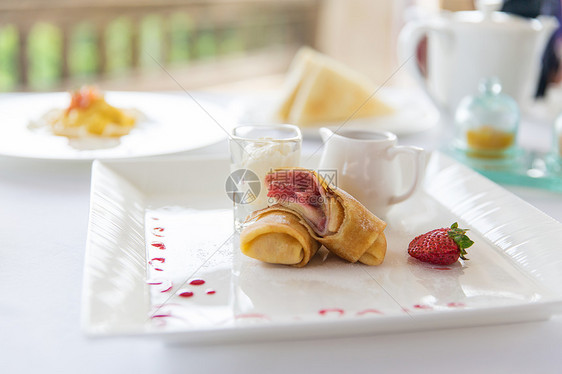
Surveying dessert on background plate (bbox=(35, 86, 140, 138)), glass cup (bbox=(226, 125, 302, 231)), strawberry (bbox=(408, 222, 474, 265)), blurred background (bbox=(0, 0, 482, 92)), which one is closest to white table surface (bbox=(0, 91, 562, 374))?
strawberry (bbox=(408, 222, 474, 265))

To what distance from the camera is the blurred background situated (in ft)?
10.8

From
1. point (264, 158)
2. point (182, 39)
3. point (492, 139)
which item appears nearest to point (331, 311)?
point (264, 158)

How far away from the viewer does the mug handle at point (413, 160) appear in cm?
93

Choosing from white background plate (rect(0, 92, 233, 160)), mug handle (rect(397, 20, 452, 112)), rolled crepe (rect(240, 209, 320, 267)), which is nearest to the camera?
rolled crepe (rect(240, 209, 320, 267))

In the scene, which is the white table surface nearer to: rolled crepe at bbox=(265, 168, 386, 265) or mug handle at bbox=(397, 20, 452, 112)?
rolled crepe at bbox=(265, 168, 386, 265)

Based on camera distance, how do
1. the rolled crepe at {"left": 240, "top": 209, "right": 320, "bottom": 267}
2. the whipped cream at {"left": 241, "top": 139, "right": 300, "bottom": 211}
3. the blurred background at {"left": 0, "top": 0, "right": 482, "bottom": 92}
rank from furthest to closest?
the blurred background at {"left": 0, "top": 0, "right": 482, "bottom": 92} < the whipped cream at {"left": 241, "top": 139, "right": 300, "bottom": 211} < the rolled crepe at {"left": 240, "top": 209, "right": 320, "bottom": 267}

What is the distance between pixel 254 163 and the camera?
89 cm

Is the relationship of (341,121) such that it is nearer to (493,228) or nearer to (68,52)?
(493,228)

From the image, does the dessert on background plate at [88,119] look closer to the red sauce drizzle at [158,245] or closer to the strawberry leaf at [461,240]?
the red sauce drizzle at [158,245]

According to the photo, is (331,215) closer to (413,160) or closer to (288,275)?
(288,275)

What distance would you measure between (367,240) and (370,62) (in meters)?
3.51

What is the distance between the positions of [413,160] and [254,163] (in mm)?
246

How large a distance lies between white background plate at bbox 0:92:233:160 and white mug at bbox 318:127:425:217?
359 mm

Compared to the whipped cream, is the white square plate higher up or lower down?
lower down
